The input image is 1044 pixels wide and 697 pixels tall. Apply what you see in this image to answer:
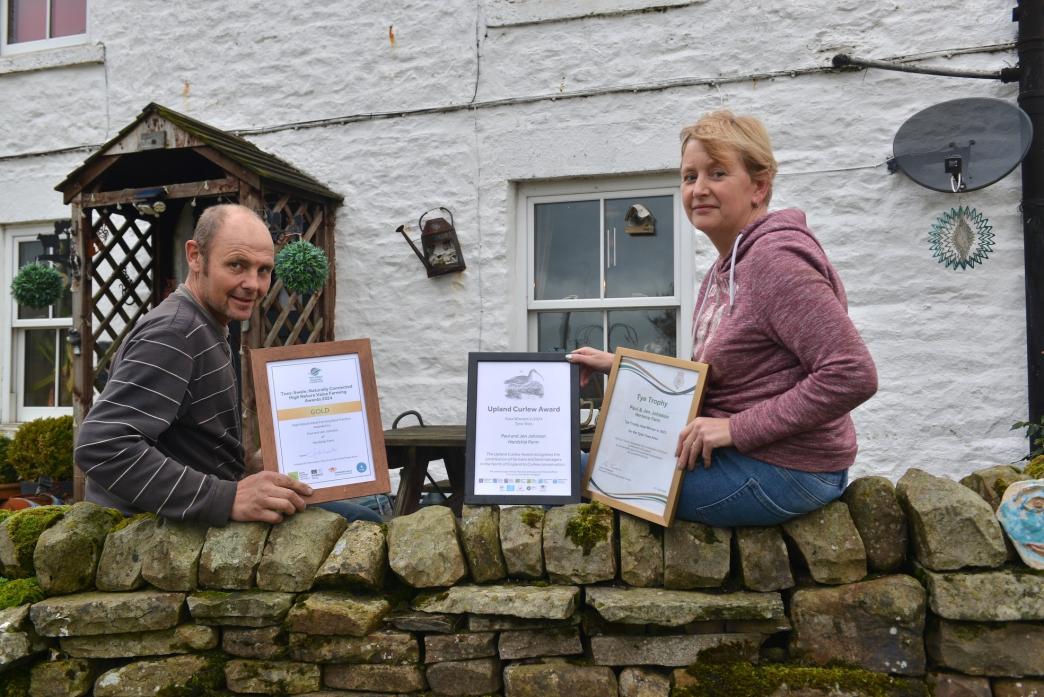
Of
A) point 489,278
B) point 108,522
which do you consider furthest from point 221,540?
point 489,278

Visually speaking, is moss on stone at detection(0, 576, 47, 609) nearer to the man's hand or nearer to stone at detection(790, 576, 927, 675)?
the man's hand

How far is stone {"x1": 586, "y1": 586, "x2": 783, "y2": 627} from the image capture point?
6.90 feet

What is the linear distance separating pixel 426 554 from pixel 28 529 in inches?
48.4

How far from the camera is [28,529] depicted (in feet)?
8.11

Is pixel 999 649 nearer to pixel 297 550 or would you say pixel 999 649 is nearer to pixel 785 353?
pixel 785 353

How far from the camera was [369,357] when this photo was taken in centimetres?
247

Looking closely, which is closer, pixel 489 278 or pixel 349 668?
pixel 349 668

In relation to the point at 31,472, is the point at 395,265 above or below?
above

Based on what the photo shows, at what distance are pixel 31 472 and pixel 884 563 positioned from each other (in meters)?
5.74

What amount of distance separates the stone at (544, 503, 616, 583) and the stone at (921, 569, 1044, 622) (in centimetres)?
82

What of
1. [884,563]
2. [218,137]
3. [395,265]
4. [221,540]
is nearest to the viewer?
[884,563]

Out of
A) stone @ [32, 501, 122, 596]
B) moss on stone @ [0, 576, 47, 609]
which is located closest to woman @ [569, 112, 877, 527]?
stone @ [32, 501, 122, 596]

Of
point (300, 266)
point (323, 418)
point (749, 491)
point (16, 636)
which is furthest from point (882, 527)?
point (300, 266)

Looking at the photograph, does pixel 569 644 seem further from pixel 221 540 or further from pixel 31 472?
pixel 31 472
